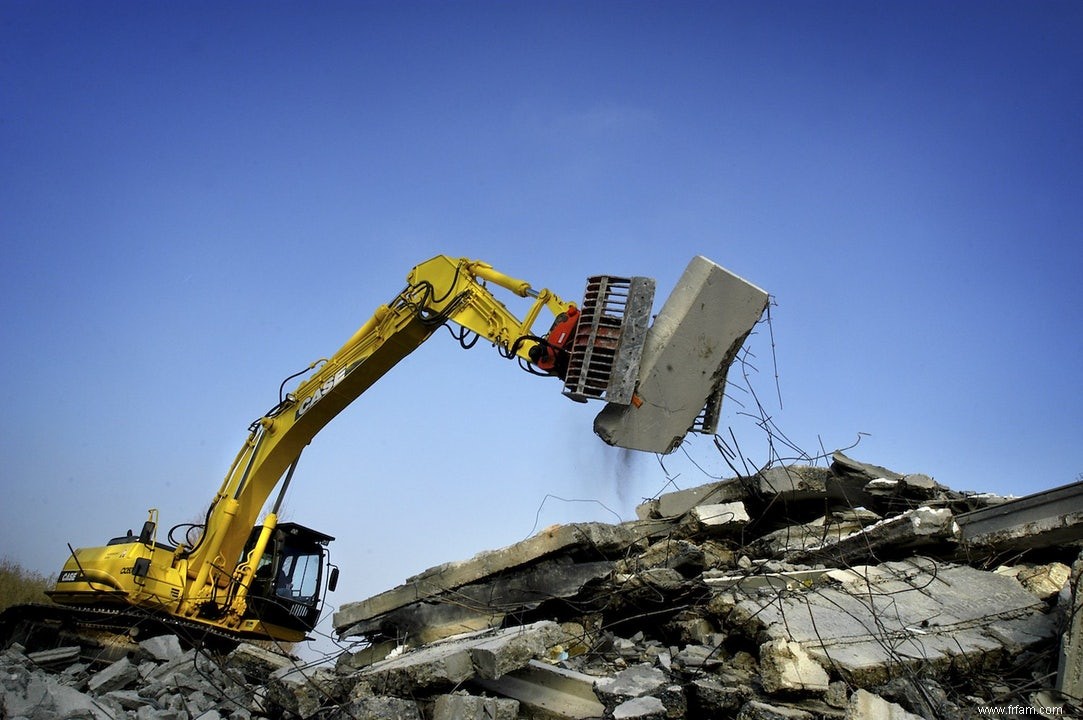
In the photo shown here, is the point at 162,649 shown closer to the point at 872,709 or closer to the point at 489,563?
the point at 489,563

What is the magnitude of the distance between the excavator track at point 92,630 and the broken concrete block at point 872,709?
22.6 feet

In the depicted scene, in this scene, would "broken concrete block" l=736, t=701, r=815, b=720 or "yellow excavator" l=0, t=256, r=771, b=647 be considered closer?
"broken concrete block" l=736, t=701, r=815, b=720

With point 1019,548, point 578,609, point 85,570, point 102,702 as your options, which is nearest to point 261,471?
point 85,570

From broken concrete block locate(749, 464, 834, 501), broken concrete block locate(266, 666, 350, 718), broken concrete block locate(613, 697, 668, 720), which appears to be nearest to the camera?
broken concrete block locate(613, 697, 668, 720)

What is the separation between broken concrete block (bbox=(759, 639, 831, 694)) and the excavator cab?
6.71 meters

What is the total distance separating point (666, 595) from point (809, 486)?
211cm

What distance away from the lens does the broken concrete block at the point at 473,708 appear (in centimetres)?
414

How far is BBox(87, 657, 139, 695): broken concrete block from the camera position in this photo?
6.50 metres

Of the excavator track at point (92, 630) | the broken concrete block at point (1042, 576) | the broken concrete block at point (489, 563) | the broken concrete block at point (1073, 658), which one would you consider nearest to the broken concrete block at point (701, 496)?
the broken concrete block at point (489, 563)

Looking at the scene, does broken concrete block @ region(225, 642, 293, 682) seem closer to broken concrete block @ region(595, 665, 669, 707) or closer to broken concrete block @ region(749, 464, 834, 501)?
broken concrete block @ region(595, 665, 669, 707)

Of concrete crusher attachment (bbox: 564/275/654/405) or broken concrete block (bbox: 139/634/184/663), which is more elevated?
Result: concrete crusher attachment (bbox: 564/275/654/405)

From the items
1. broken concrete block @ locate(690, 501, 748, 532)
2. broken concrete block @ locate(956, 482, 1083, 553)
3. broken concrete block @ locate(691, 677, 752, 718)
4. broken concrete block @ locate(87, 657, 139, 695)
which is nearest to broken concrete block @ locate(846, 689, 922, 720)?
broken concrete block @ locate(691, 677, 752, 718)

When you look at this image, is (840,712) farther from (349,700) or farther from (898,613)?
(349,700)

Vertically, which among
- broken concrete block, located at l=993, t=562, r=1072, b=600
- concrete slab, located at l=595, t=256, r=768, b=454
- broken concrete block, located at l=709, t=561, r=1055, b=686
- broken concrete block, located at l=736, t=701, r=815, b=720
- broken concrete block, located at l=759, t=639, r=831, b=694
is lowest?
broken concrete block, located at l=736, t=701, r=815, b=720
